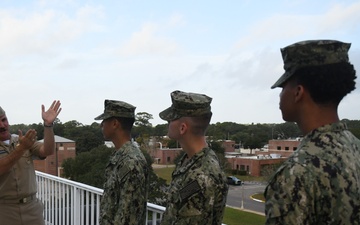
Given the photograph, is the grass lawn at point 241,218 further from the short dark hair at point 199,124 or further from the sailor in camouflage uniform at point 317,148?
the sailor in camouflage uniform at point 317,148

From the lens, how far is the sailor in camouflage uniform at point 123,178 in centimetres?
261

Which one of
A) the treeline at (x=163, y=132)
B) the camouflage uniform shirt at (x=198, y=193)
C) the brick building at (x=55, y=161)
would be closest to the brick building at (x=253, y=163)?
the treeline at (x=163, y=132)

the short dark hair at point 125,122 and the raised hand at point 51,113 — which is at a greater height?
the raised hand at point 51,113

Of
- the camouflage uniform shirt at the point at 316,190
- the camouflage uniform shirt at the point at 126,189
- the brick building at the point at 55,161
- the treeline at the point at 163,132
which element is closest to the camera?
the camouflage uniform shirt at the point at 316,190

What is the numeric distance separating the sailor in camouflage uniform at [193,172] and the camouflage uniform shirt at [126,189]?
1.45ft

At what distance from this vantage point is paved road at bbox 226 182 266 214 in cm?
3419

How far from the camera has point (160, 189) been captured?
834 inches

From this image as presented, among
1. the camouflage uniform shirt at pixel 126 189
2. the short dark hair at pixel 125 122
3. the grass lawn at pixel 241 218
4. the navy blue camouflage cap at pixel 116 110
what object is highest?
the navy blue camouflage cap at pixel 116 110

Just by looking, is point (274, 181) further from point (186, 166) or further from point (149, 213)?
point (149, 213)

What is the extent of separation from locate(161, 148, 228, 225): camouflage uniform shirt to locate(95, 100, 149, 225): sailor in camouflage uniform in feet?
1.63

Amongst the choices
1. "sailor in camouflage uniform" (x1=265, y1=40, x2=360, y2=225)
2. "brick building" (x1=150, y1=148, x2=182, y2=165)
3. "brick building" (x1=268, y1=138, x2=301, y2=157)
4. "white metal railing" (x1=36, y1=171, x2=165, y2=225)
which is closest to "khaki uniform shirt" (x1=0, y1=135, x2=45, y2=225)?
"white metal railing" (x1=36, y1=171, x2=165, y2=225)

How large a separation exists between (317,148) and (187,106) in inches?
43.1

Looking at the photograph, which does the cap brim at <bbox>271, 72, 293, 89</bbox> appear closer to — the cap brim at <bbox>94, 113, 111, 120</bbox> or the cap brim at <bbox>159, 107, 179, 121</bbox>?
the cap brim at <bbox>159, 107, 179, 121</bbox>

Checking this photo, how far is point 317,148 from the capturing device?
134cm
